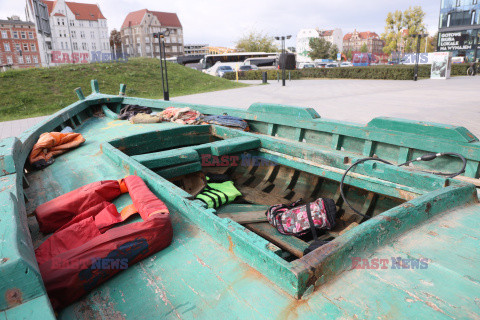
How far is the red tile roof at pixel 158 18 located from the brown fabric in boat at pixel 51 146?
76.1 meters

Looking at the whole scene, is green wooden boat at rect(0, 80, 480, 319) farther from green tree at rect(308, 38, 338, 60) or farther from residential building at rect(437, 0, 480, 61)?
green tree at rect(308, 38, 338, 60)

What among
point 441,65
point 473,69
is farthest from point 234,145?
point 473,69

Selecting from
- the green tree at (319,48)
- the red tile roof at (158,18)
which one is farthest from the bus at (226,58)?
the red tile roof at (158,18)

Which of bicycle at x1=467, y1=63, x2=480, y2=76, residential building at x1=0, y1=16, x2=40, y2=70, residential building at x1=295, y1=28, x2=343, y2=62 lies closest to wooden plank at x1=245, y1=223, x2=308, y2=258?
bicycle at x1=467, y1=63, x2=480, y2=76

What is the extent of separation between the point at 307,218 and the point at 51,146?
325 centimetres

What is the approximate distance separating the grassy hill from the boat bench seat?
1395cm

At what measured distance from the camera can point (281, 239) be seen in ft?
8.69

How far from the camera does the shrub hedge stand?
2438 centimetres

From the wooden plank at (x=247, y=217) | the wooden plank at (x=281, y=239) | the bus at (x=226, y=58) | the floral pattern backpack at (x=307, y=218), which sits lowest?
the wooden plank at (x=281, y=239)

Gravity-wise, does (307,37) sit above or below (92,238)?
above

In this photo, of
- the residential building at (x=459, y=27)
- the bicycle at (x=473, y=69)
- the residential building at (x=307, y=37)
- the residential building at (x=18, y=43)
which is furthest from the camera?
the residential building at (x=307, y=37)

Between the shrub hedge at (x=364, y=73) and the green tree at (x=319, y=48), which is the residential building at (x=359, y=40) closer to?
the green tree at (x=319, y=48)

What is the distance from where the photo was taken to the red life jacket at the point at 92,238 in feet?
4.67

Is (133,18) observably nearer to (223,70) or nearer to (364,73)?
(223,70)
